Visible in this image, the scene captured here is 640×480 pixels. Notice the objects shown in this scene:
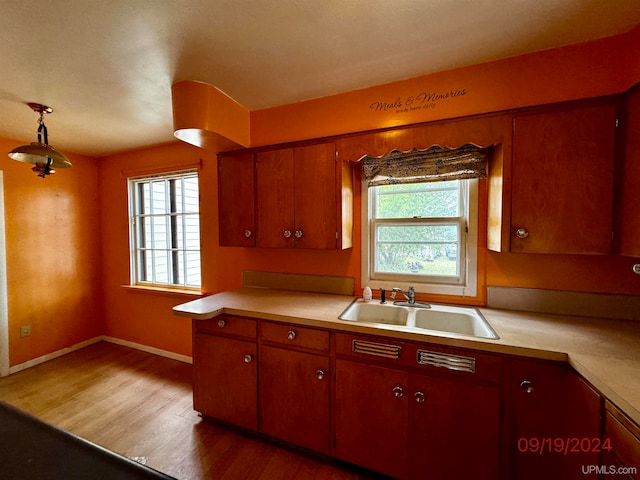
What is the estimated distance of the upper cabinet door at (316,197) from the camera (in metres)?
1.80

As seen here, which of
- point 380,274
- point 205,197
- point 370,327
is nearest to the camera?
point 370,327

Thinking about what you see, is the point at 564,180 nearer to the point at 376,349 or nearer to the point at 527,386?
the point at 527,386

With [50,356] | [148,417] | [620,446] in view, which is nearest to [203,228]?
[148,417]

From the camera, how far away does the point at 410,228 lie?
195 cm

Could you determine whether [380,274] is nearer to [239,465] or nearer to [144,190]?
[239,465]

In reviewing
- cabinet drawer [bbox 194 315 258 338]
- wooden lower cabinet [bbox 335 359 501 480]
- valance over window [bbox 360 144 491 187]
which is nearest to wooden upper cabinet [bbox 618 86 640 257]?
valance over window [bbox 360 144 491 187]

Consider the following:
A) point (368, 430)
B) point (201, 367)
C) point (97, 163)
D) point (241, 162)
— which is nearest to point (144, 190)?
point (97, 163)

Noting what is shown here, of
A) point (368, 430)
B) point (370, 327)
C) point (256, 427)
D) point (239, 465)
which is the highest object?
point (370, 327)

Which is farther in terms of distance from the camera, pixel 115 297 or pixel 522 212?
pixel 115 297

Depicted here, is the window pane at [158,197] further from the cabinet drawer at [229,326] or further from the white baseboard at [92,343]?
the cabinet drawer at [229,326]

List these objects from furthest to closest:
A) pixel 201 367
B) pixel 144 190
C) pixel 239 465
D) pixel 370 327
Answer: pixel 144 190 < pixel 201 367 < pixel 239 465 < pixel 370 327

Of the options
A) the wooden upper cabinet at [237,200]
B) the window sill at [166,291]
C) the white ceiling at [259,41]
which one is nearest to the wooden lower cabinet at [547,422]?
the white ceiling at [259,41]

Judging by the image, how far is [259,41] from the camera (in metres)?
1.34

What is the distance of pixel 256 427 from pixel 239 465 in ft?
0.67
